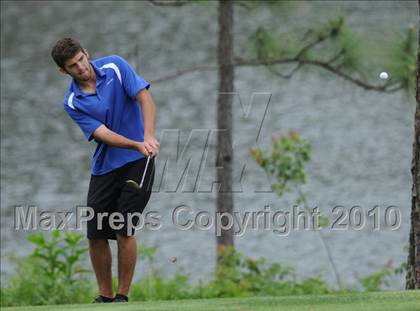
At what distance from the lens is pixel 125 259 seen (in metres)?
7.48

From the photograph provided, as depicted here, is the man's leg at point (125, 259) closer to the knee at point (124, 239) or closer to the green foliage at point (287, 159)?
the knee at point (124, 239)

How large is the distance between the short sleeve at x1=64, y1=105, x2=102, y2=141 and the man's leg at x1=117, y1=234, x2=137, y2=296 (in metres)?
0.65

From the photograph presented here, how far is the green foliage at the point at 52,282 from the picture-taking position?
10.1 metres

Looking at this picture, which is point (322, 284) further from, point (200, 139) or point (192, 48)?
point (192, 48)

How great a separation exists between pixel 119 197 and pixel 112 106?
55cm

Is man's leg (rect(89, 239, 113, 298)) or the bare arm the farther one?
man's leg (rect(89, 239, 113, 298))

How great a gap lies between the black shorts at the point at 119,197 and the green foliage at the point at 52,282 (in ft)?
8.40

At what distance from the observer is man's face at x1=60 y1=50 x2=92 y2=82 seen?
7.19 m

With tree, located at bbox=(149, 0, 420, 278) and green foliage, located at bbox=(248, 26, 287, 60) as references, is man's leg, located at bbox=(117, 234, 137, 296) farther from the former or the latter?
green foliage, located at bbox=(248, 26, 287, 60)

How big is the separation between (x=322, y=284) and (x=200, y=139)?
7.49 meters

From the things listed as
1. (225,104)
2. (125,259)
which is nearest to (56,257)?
(225,104)

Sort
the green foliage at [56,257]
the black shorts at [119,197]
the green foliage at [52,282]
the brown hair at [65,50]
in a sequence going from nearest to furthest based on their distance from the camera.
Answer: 1. the brown hair at [65,50]
2. the black shorts at [119,197]
3. the green foliage at [52,282]
4. the green foliage at [56,257]

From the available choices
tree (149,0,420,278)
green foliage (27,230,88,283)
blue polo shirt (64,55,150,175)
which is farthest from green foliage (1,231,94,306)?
blue polo shirt (64,55,150,175)

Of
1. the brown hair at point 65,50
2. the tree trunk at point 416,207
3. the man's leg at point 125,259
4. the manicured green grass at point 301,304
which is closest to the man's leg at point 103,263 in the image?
the man's leg at point 125,259
